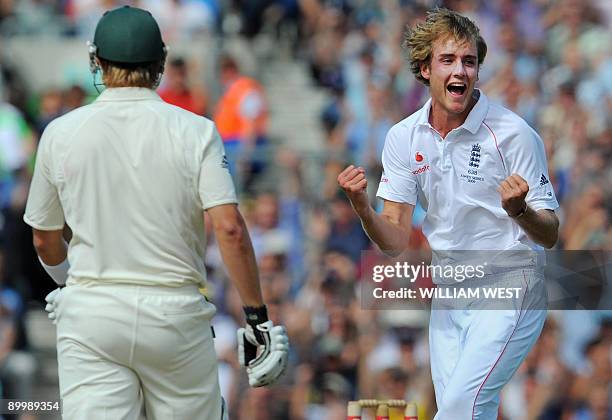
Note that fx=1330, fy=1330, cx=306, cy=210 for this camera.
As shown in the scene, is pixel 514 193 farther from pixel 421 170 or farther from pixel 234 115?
pixel 234 115

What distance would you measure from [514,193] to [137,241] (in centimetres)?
165

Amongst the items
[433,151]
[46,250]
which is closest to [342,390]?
[433,151]

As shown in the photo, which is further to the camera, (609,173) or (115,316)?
(609,173)

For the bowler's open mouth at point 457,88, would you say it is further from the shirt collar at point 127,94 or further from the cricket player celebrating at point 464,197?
Answer: the shirt collar at point 127,94

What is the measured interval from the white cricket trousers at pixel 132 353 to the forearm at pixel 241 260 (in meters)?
0.18

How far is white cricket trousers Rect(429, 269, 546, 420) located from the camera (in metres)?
Answer: 6.02

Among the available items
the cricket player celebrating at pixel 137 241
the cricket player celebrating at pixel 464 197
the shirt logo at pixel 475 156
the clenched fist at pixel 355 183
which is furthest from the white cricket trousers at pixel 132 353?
the shirt logo at pixel 475 156

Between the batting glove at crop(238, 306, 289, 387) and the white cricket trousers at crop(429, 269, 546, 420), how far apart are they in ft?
3.60

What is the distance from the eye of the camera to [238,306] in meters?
A: 10.7

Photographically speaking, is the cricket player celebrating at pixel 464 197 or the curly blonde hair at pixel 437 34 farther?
the curly blonde hair at pixel 437 34

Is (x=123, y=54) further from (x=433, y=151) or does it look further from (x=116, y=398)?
(x=433, y=151)

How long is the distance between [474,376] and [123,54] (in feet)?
7.15

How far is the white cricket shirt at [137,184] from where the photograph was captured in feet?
16.6

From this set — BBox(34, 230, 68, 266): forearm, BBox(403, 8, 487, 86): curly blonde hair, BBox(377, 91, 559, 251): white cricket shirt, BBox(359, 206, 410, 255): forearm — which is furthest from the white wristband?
BBox(403, 8, 487, 86): curly blonde hair
